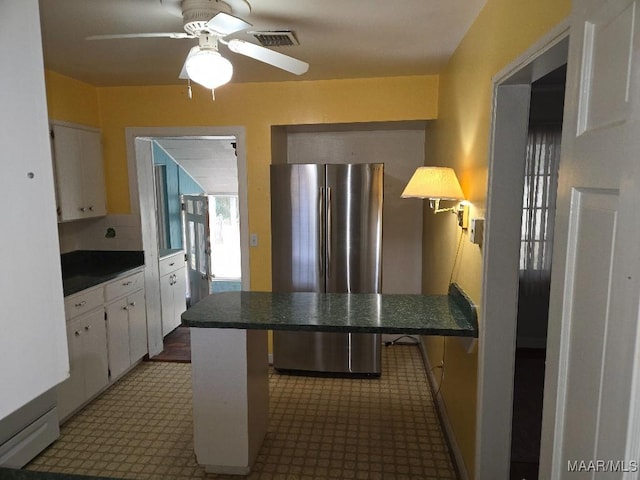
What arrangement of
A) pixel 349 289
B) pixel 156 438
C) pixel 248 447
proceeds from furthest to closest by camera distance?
1. pixel 349 289
2. pixel 156 438
3. pixel 248 447

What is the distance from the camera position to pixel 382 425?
9.28ft

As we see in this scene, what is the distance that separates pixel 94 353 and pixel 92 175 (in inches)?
57.3

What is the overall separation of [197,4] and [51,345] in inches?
58.8

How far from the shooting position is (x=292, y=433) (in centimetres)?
273

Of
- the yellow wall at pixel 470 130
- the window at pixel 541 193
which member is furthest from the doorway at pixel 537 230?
the yellow wall at pixel 470 130

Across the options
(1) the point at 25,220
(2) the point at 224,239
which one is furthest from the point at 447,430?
(2) the point at 224,239

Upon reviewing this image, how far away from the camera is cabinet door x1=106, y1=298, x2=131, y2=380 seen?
128 inches

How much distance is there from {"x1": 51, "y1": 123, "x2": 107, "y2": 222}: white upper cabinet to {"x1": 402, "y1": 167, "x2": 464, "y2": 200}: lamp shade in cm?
258

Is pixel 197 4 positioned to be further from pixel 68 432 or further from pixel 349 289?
pixel 68 432

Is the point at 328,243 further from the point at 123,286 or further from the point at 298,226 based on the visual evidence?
the point at 123,286

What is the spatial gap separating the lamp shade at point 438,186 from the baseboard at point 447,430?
142cm

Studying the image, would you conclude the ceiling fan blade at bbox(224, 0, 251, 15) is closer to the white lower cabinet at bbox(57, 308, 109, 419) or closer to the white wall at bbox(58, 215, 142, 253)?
the white lower cabinet at bbox(57, 308, 109, 419)

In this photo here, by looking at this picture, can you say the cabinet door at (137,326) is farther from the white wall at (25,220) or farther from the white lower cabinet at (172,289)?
the white wall at (25,220)

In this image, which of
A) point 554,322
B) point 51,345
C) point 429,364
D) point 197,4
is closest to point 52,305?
point 51,345
